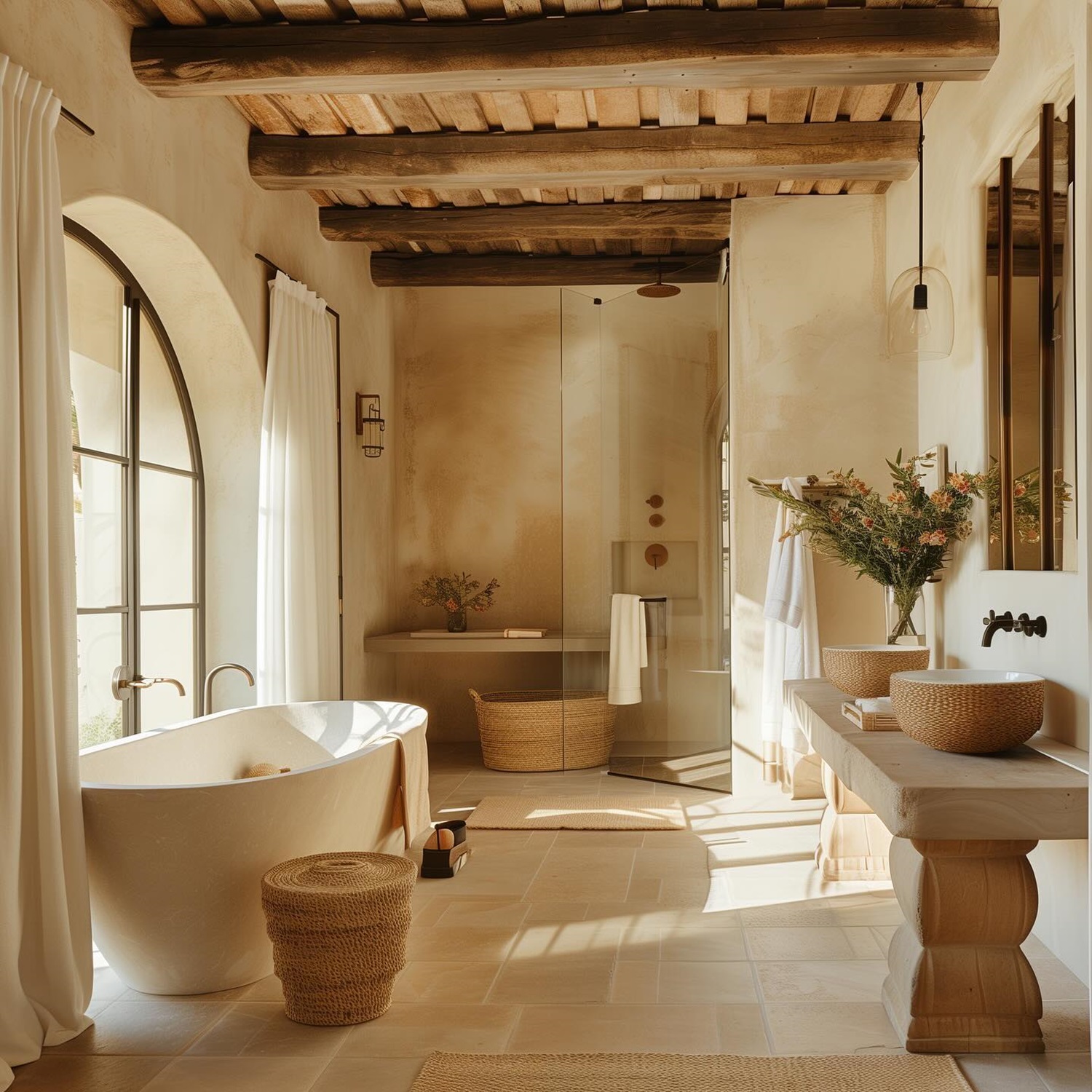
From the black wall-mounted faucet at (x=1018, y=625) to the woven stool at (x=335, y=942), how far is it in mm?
1723

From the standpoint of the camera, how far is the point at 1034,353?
10.4 feet

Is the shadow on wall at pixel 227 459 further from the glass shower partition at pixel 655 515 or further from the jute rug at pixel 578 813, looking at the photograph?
the glass shower partition at pixel 655 515

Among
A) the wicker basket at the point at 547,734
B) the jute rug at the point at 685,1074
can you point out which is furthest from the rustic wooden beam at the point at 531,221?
the jute rug at the point at 685,1074

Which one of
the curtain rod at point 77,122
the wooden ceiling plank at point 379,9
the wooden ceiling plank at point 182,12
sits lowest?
the curtain rod at point 77,122

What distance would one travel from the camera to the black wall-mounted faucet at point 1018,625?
2.96 meters

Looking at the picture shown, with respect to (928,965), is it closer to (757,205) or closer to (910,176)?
(910,176)

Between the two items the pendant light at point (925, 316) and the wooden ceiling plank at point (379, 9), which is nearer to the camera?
the wooden ceiling plank at point (379, 9)

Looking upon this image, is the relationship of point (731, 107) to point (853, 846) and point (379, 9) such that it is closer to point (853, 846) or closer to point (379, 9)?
point (379, 9)

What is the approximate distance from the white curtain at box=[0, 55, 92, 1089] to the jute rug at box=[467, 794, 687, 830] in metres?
2.29

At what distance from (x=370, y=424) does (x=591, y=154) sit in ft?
7.59


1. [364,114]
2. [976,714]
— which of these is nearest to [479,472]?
[364,114]

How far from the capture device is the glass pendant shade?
3611mm

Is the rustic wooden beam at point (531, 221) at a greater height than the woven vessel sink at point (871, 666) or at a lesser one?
greater

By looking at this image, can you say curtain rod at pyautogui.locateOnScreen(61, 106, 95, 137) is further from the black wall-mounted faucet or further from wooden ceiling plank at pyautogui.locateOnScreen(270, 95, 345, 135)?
the black wall-mounted faucet
